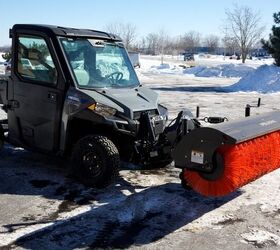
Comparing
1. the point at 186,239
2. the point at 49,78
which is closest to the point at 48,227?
the point at 186,239

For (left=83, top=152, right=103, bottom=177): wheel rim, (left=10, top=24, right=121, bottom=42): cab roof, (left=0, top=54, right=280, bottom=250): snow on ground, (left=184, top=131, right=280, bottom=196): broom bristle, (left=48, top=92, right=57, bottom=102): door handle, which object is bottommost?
(left=0, top=54, right=280, bottom=250): snow on ground

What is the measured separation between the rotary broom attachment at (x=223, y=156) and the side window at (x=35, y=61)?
2.23 meters

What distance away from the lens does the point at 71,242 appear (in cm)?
450

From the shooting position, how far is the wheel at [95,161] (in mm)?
5816

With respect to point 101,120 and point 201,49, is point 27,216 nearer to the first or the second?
point 101,120

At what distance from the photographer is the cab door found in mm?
6395

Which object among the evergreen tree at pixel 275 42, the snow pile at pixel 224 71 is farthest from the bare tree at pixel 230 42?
the evergreen tree at pixel 275 42

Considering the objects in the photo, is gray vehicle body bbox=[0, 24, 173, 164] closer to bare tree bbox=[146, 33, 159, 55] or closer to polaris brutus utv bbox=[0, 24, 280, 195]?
polaris brutus utv bbox=[0, 24, 280, 195]

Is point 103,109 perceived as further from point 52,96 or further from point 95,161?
point 52,96

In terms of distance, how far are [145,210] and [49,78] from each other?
91.3 inches

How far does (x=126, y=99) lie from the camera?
20.5 ft

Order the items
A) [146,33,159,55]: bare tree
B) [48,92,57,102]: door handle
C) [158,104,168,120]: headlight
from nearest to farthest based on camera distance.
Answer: [48,92,57,102]: door handle
[158,104,168,120]: headlight
[146,33,159,55]: bare tree

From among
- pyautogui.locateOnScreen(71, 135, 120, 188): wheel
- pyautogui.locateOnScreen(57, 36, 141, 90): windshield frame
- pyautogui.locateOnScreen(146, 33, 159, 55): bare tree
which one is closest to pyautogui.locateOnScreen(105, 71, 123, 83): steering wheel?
pyautogui.locateOnScreen(57, 36, 141, 90): windshield frame

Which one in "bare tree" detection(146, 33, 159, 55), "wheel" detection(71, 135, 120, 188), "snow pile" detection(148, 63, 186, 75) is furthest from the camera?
"bare tree" detection(146, 33, 159, 55)
